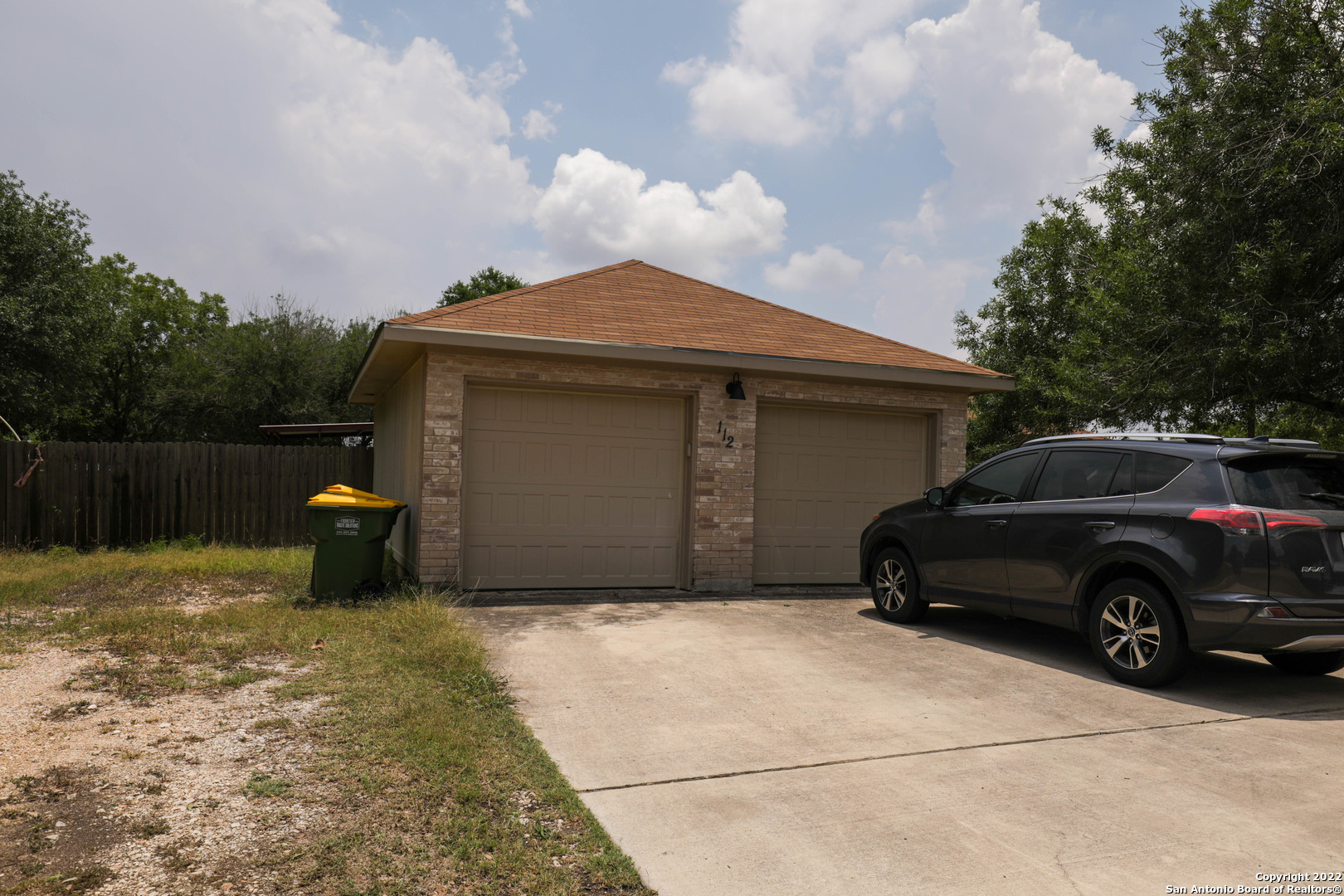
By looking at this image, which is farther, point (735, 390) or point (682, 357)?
point (735, 390)

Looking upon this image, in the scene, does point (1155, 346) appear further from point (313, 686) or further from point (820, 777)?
point (313, 686)

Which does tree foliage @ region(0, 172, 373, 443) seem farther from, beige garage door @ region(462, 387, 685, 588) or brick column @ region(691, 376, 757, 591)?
brick column @ region(691, 376, 757, 591)

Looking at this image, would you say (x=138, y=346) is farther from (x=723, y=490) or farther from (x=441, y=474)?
(x=723, y=490)

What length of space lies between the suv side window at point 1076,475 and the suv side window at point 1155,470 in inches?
6.4

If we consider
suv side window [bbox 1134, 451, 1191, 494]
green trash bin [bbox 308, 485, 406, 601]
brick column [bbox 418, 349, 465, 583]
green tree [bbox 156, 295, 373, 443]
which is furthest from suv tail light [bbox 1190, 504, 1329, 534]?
green tree [bbox 156, 295, 373, 443]

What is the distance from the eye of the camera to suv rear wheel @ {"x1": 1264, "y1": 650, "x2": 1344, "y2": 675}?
591cm

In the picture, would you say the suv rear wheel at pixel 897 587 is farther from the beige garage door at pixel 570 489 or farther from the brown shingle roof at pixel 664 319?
the brown shingle roof at pixel 664 319

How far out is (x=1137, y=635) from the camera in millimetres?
5508

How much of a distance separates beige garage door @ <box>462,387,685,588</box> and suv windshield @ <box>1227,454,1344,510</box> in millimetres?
5573

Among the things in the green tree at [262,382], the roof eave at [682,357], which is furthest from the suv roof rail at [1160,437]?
the green tree at [262,382]

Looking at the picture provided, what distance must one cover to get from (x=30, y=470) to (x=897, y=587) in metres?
12.7

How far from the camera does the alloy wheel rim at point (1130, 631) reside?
17.8ft

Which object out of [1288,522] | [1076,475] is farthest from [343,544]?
[1288,522]

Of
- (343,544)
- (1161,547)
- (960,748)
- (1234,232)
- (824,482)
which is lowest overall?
(960,748)
